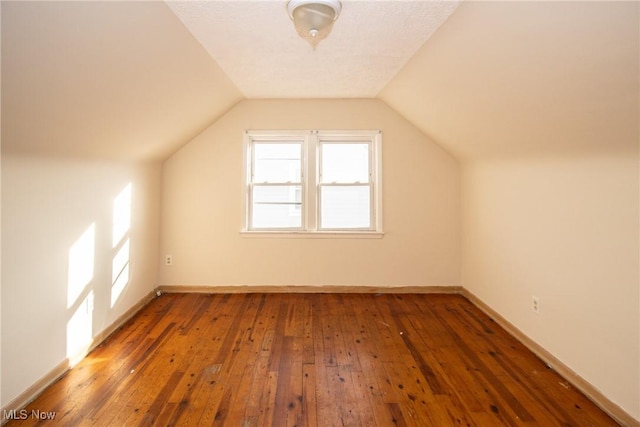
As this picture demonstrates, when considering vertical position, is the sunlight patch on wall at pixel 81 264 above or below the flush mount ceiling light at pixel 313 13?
below

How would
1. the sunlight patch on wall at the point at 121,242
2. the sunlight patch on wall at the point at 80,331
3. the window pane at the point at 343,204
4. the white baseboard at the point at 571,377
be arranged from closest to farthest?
the white baseboard at the point at 571,377 → the sunlight patch on wall at the point at 80,331 → the sunlight patch on wall at the point at 121,242 → the window pane at the point at 343,204

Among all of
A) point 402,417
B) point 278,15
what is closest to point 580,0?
point 278,15

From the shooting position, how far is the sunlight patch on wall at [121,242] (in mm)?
2779

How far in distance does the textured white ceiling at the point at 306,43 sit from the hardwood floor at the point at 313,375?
7.74ft

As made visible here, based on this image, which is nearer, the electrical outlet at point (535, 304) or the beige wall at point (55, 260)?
the beige wall at point (55, 260)

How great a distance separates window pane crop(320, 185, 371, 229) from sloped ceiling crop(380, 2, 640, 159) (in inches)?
56.3

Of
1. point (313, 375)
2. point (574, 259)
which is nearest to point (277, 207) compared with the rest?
point (313, 375)

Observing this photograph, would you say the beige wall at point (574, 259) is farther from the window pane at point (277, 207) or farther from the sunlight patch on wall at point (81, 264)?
the sunlight patch on wall at point (81, 264)

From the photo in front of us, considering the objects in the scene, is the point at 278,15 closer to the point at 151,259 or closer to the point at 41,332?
the point at 41,332

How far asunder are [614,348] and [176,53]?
3.33 m

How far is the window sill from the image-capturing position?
369cm

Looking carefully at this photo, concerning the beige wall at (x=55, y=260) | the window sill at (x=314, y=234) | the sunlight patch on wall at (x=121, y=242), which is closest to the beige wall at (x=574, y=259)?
the window sill at (x=314, y=234)

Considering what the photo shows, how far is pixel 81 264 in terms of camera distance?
2.31 m

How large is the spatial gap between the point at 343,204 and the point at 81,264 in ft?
8.67
